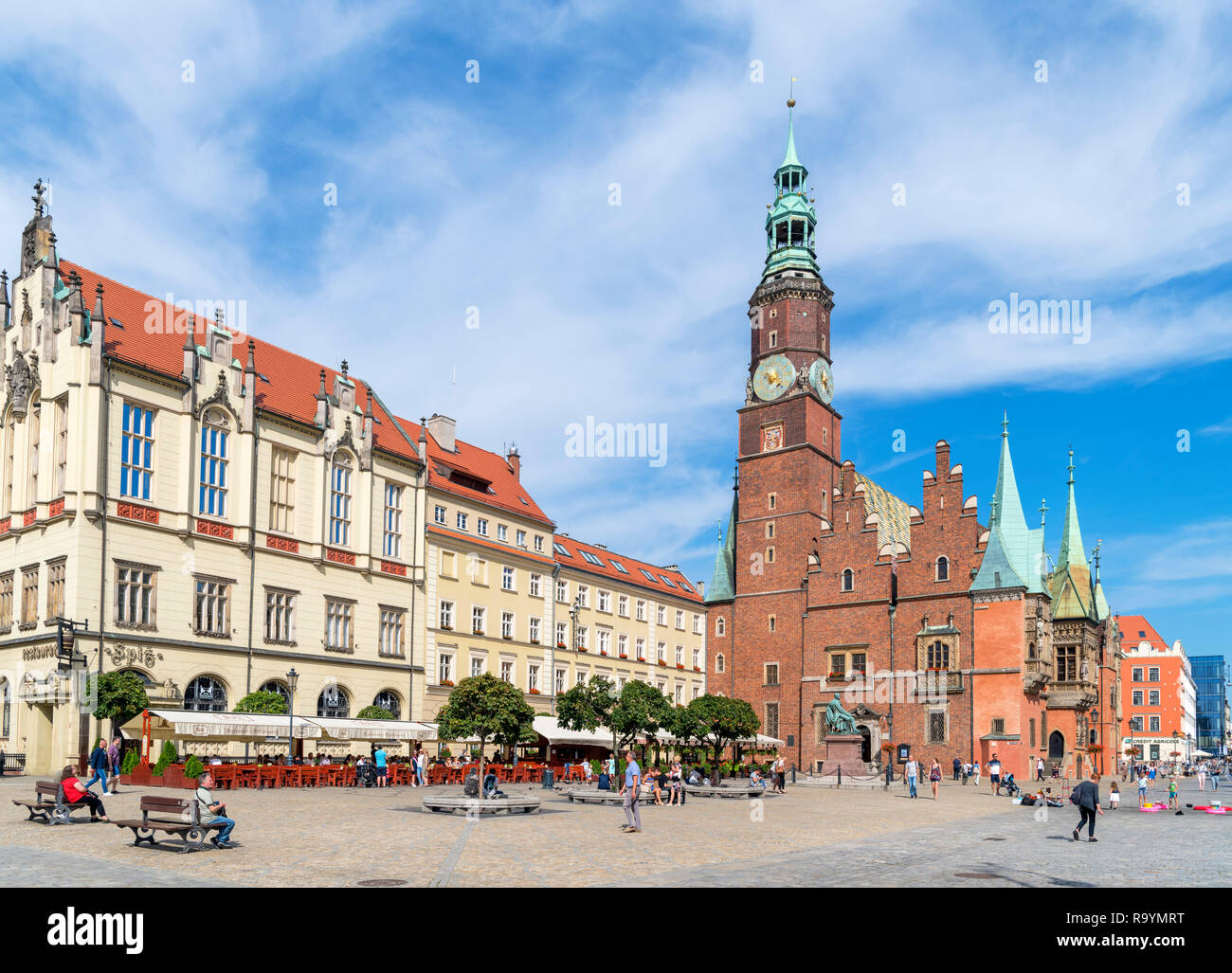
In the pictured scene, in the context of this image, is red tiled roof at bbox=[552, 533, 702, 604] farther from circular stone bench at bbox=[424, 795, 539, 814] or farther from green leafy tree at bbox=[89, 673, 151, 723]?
circular stone bench at bbox=[424, 795, 539, 814]

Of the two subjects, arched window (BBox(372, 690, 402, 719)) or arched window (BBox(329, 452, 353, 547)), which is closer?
arched window (BBox(329, 452, 353, 547))

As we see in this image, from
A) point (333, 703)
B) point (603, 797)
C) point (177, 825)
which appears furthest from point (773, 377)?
point (177, 825)

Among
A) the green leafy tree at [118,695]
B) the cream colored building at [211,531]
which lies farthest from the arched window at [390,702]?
the green leafy tree at [118,695]

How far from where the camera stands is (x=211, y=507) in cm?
4600

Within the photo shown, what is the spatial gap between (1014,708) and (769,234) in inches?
1654

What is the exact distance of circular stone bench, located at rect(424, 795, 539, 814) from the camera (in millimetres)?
27578

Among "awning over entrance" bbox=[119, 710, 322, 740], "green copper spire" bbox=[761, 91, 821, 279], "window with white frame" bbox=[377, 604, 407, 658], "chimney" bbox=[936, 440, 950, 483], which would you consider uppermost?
"green copper spire" bbox=[761, 91, 821, 279]

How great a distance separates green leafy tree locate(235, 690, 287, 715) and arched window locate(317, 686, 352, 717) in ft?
19.8

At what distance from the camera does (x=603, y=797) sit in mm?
34125

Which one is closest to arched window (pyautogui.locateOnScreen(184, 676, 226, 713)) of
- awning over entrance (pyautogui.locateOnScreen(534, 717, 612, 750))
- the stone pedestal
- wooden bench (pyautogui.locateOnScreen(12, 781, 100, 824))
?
awning over entrance (pyautogui.locateOnScreen(534, 717, 612, 750))

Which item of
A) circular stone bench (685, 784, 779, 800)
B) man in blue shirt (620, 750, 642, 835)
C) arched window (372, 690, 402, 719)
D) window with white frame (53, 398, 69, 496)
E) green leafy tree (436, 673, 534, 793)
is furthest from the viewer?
arched window (372, 690, 402, 719)

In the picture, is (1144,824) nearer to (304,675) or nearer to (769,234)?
(304,675)

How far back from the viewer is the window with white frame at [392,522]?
5541 centimetres
